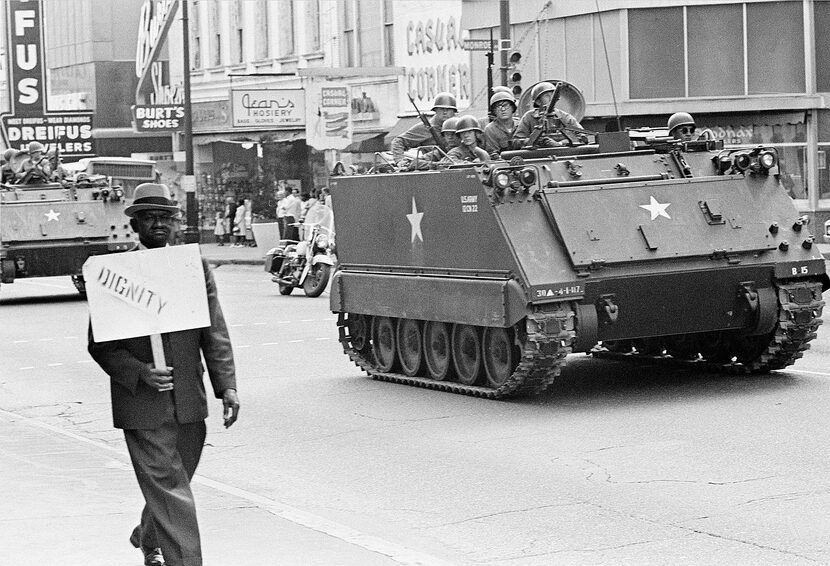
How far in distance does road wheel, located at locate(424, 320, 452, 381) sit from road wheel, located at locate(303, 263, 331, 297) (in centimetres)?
1178

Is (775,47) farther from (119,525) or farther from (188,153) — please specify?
(119,525)

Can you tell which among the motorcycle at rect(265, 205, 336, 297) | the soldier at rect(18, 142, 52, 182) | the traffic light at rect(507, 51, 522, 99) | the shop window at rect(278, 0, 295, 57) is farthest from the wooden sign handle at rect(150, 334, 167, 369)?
the shop window at rect(278, 0, 295, 57)

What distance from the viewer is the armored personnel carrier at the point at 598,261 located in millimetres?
12578

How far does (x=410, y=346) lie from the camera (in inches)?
577

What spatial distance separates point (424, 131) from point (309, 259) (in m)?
10.9

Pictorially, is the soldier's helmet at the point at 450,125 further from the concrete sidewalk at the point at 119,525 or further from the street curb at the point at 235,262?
the street curb at the point at 235,262

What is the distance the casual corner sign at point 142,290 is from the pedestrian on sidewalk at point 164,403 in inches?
3.7

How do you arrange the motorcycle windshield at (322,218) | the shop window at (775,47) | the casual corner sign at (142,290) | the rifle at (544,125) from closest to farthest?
the casual corner sign at (142,290) < the rifle at (544,125) < the motorcycle windshield at (322,218) < the shop window at (775,47)

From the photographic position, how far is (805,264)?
13.3 meters

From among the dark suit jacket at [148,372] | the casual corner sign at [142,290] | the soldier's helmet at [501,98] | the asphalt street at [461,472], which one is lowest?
the asphalt street at [461,472]

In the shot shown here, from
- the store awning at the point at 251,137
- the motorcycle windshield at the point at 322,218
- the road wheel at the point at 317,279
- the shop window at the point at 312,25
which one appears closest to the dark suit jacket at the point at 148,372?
the road wheel at the point at 317,279

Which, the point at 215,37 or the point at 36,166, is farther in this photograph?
the point at 215,37

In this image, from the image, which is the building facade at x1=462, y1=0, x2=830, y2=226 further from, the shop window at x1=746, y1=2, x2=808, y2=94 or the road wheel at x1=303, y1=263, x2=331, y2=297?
the road wheel at x1=303, y1=263, x2=331, y2=297

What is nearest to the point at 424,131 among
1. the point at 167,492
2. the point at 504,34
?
the point at 167,492
